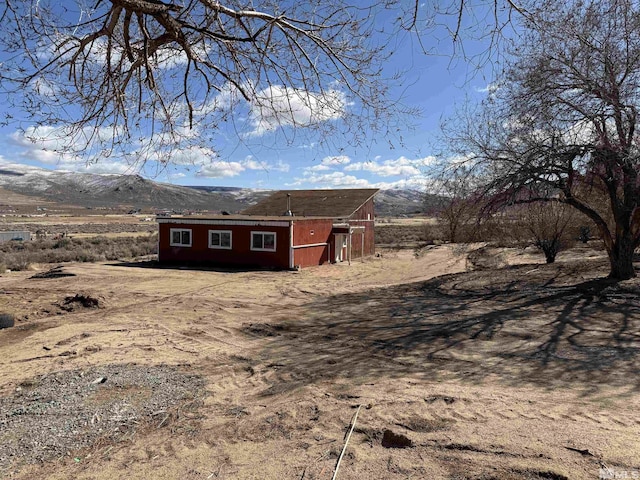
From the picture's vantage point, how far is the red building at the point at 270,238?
2369 centimetres

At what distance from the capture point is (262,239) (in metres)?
24.1

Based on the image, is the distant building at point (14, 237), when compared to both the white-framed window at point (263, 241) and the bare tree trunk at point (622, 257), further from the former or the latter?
the bare tree trunk at point (622, 257)

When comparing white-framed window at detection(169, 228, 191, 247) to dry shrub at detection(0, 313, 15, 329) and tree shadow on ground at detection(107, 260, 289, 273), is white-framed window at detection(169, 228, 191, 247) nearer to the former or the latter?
tree shadow on ground at detection(107, 260, 289, 273)

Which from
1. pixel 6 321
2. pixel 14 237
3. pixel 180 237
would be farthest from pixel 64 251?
pixel 6 321

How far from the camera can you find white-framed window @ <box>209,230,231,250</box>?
25.2 meters

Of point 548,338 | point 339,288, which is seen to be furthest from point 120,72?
point 339,288

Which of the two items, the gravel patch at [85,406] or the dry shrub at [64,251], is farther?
the dry shrub at [64,251]

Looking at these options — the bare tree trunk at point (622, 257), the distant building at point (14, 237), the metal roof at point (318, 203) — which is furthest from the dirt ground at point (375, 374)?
the distant building at point (14, 237)

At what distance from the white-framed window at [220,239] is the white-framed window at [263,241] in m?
1.68

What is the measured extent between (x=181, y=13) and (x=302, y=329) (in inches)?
261

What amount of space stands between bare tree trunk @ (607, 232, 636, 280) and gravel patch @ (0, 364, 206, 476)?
1077 centimetres

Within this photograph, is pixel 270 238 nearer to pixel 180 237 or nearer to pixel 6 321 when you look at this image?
pixel 180 237

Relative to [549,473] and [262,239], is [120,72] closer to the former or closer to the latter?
[549,473]

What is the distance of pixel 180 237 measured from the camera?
87.6ft
